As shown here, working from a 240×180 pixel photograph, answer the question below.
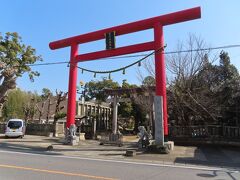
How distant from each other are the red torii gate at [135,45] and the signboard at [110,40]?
0.23 m

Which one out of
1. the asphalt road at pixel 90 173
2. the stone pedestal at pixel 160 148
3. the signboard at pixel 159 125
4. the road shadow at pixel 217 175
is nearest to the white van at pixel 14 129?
the stone pedestal at pixel 160 148

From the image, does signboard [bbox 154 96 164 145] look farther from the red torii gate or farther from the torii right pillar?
the red torii gate

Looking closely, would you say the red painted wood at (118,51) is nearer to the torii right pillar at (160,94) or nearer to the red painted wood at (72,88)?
the red painted wood at (72,88)

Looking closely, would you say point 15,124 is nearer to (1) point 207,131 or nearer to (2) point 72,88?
(2) point 72,88

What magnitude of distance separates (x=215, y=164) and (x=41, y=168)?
7.33 meters

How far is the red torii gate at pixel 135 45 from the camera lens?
15.5m

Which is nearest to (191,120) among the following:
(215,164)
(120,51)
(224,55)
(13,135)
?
(224,55)

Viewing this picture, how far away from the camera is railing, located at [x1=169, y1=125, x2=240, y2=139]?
736 inches

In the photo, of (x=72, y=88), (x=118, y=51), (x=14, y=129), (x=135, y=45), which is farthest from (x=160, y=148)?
(x=14, y=129)

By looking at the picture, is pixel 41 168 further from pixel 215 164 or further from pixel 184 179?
pixel 215 164

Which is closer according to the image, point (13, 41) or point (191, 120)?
point (191, 120)

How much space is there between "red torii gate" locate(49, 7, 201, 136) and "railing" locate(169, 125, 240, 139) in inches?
200

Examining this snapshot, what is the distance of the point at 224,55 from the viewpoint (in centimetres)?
2522

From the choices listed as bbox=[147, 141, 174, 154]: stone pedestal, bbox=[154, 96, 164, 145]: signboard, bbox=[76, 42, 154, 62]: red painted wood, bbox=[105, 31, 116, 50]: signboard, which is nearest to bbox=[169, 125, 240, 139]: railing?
bbox=[147, 141, 174, 154]: stone pedestal
